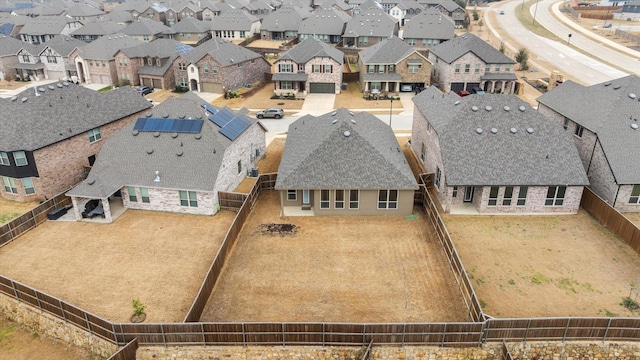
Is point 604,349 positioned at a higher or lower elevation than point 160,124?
lower

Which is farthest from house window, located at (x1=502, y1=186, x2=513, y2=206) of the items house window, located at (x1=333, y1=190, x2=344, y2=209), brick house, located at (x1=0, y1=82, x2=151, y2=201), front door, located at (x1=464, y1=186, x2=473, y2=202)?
brick house, located at (x1=0, y1=82, x2=151, y2=201)

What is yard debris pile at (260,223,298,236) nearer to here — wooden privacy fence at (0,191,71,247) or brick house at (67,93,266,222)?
brick house at (67,93,266,222)

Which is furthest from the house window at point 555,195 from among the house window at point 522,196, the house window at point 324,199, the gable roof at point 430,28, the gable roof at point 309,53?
the gable roof at point 430,28

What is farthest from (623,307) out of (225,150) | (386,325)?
(225,150)

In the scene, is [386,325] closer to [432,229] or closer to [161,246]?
[432,229]

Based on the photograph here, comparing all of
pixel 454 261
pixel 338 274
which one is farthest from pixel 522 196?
pixel 338 274

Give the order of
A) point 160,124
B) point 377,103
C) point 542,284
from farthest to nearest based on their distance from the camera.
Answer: point 377,103 < point 160,124 < point 542,284

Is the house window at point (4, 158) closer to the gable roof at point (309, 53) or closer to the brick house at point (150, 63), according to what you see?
the brick house at point (150, 63)

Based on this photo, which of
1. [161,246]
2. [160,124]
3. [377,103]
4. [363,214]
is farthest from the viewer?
[377,103]

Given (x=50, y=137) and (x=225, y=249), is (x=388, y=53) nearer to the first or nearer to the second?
(x=50, y=137)
